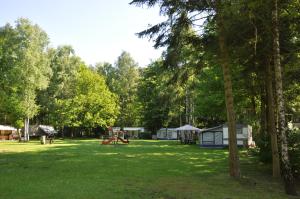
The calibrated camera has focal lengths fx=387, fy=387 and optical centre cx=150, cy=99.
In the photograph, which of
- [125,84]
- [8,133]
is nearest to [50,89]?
[8,133]

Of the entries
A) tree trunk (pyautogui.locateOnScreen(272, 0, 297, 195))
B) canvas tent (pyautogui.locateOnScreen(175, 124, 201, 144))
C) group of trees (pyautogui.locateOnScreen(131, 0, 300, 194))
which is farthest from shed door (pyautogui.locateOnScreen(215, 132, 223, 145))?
tree trunk (pyautogui.locateOnScreen(272, 0, 297, 195))

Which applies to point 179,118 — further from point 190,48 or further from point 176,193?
point 176,193

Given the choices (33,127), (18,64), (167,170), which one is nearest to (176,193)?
(167,170)

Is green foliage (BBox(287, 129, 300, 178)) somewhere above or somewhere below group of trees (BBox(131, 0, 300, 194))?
below

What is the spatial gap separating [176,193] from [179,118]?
50.9 metres

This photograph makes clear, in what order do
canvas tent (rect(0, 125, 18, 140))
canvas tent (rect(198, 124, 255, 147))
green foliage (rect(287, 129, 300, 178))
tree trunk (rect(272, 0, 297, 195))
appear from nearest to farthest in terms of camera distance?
1. tree trunk (rect(272, 0, 297, 195))
2. green foliage (rect(287, 129, 300, 178))
3. canvas tent (rect(198, 124, 255, 147))
4. canvas tent (rect(0, 125, 18, 140))

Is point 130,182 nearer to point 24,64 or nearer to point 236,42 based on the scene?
point 236,42

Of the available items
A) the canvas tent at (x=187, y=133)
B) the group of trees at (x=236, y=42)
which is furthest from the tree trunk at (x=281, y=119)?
the canvas tent at (x=187, y=133)

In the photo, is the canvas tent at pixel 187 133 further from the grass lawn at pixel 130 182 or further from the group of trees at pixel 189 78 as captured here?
the grass lawn at pixel 130 182

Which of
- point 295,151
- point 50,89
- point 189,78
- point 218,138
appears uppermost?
point 50,89

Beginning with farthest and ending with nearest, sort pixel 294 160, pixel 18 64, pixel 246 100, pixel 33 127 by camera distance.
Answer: pixel 33 127 < pixel 18 64 < pixel 246 100 < pixel 294 160

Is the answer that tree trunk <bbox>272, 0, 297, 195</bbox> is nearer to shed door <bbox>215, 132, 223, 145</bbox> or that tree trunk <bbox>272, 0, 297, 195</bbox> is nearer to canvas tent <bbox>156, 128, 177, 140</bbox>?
shed door <bbox>215, 132, 223, 145</bbox>

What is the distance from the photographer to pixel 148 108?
62.4m

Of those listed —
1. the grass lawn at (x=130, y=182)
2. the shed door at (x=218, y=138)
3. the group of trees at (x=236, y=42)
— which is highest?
the group of trees at (x=236, y=42)
